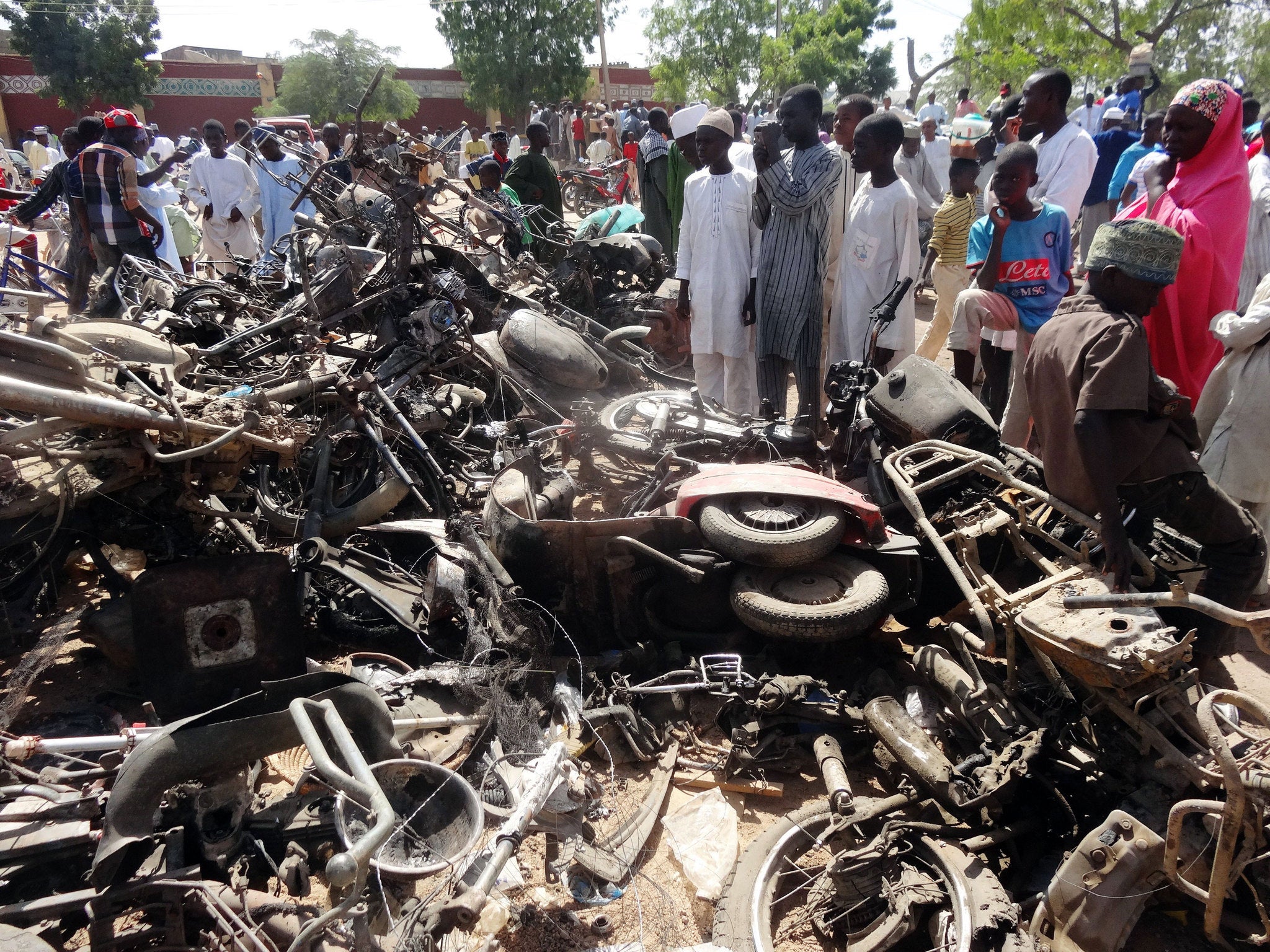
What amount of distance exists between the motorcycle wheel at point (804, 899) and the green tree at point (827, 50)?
98.2 ft

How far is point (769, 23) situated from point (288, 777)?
36.0 meters

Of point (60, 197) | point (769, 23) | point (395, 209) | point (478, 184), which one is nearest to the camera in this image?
point (395, 209)

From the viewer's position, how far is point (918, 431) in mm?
3979

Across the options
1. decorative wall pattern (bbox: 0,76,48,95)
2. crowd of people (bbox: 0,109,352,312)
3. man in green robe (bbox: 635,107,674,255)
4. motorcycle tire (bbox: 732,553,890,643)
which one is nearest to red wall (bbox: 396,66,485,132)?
decorative wall pattern (bbox: 0,76,48,95)

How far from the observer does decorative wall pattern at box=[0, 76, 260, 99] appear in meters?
32.4

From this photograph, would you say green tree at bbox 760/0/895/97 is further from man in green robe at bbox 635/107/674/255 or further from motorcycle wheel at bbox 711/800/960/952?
motorcycle wheel at bbox 711/800/960/952

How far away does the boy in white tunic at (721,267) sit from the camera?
6250 millimetres

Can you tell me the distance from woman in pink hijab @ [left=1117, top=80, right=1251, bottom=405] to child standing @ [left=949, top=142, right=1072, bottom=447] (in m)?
0.57

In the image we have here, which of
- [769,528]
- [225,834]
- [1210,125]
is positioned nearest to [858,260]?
[1210,125]

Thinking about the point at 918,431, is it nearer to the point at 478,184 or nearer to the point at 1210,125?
the point at 1210,125

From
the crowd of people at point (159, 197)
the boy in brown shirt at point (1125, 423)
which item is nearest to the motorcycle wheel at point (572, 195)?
the crowd of people at point (159, 197)

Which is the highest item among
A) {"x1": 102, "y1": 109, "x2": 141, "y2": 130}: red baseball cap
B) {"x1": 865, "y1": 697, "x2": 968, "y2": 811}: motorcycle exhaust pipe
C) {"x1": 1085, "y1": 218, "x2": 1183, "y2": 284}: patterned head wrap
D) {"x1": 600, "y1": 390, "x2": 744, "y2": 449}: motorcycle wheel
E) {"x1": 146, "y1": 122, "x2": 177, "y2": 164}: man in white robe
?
{"x1": 146, "y1": 122, "x2": 177, "y2": 164}: man in white robe

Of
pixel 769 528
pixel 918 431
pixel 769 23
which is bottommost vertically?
pixel 769 528

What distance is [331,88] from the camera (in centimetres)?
3606
